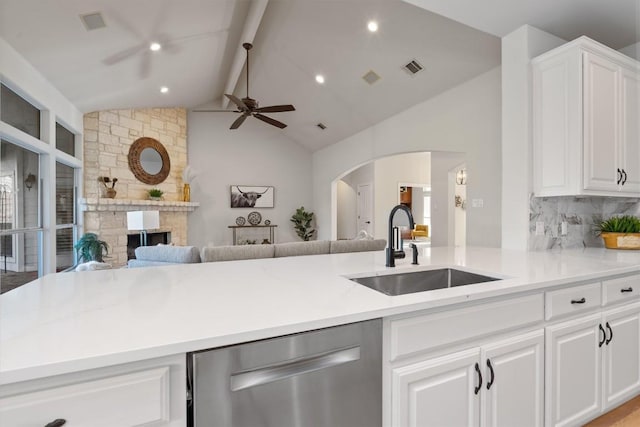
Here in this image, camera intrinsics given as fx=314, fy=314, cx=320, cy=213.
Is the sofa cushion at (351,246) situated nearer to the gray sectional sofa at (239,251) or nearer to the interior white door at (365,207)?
the gray sectional sofa at (239,251)

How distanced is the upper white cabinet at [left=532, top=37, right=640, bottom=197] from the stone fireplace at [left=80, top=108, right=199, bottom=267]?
19.5 feet

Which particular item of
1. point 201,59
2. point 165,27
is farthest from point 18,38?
point 201,59

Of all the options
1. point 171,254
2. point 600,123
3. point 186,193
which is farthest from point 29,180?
point 600,123

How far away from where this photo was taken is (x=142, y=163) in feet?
20.0

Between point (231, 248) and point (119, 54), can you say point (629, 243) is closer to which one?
point (231, 248)

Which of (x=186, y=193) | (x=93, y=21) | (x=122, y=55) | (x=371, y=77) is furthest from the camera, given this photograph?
(x=186, y=193)

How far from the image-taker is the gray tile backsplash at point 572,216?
243 cm

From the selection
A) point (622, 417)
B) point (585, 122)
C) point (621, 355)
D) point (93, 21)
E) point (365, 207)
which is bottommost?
point (622, 417)

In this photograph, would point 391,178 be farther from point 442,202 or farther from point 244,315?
point 244,315

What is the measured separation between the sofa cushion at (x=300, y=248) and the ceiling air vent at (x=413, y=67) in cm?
263

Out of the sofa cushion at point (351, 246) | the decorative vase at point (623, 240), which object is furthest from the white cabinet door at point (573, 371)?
the sofa cushion at point (351, 246)

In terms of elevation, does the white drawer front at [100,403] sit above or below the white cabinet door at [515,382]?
above

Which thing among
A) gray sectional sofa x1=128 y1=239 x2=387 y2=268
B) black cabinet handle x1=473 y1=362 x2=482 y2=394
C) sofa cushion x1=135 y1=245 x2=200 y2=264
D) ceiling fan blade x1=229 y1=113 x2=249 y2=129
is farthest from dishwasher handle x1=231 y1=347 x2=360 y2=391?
ceiling fan blade x1=229 y1=113 x2=249 y2=129

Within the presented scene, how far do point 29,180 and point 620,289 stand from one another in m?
5.20
